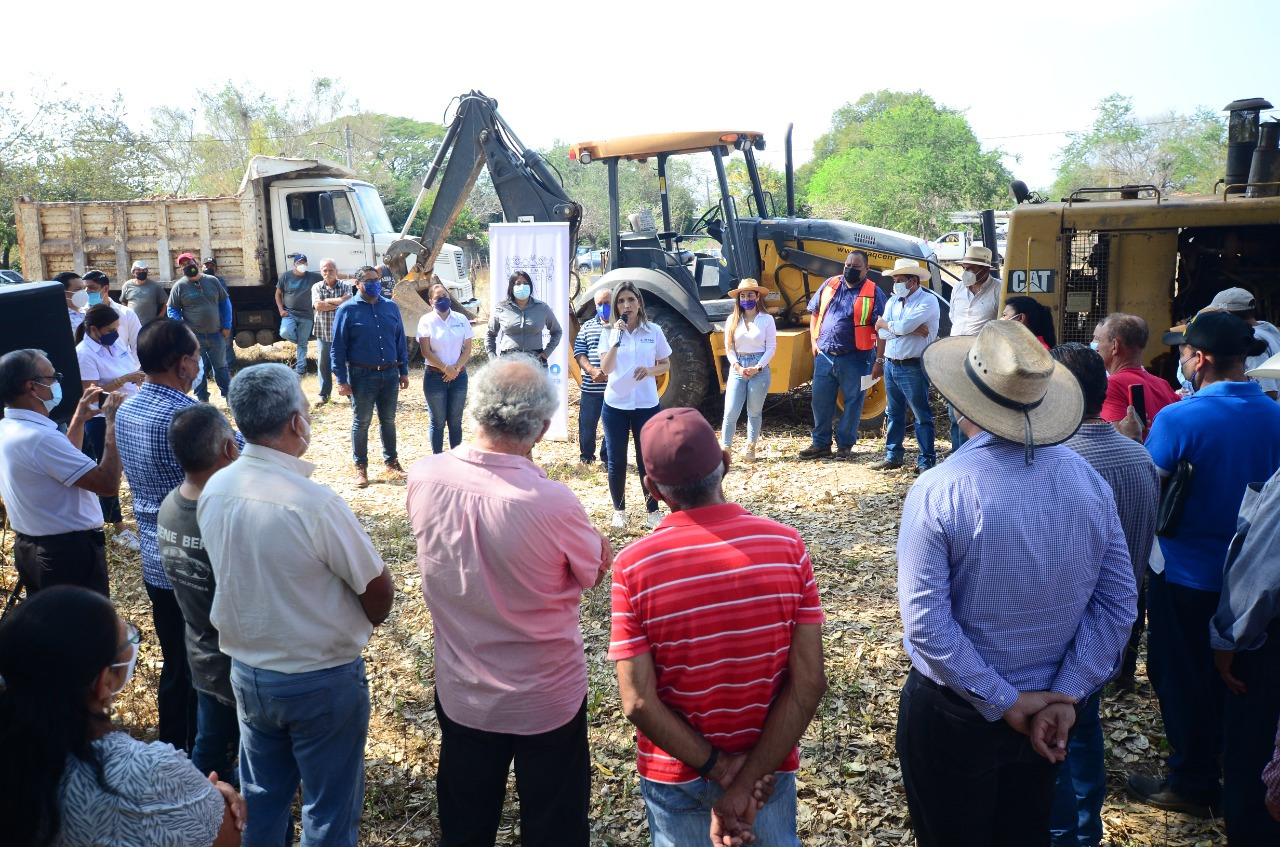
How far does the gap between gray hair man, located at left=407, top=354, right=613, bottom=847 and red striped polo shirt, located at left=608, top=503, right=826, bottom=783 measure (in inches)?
13.8

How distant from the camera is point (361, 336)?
7.22m

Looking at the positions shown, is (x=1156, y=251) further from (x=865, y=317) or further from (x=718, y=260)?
(x=718, y=260)

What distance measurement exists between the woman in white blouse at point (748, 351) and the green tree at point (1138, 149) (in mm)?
34270

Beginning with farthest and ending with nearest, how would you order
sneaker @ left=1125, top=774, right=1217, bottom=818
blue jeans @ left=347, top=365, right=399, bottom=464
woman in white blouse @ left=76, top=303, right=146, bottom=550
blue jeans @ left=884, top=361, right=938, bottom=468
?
blue jeans @ left=347, top=365, right=399, bottom=464 → blue jeans @ left=884, top=361, right=938, bottom=468 → woman in white blouse @ left=76, top=303, right=146, bottom=550 → sneaker @ left=1125, top=774, right=1217, bottom=818

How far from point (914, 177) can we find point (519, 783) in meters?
34.4

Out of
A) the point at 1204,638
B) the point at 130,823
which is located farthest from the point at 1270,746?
the point at 130,823

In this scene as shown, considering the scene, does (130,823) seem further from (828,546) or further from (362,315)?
(362,315)


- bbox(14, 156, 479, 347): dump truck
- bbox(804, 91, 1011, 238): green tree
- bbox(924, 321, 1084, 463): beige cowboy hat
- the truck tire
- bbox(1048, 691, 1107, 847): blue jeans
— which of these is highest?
bbox(804, 91, 1011, 238): green tree

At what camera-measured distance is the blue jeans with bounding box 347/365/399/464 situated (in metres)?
7.33

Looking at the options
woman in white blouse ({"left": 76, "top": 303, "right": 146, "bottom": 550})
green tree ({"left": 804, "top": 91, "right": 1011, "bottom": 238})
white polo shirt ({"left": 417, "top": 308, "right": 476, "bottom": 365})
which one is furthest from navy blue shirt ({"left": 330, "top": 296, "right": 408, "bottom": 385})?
green tree ({"left": 804, "top": 91, "right": 1011, "bottom": 238})

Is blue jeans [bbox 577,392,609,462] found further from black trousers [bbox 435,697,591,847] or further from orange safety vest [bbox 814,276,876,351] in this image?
black trousers [bbox 435,697,591,847]

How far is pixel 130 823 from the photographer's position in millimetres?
1601

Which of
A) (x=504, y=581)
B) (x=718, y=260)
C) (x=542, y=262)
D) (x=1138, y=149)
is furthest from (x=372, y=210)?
(x=1138, y=149)

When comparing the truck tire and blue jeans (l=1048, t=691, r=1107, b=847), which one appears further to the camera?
the truck tire
